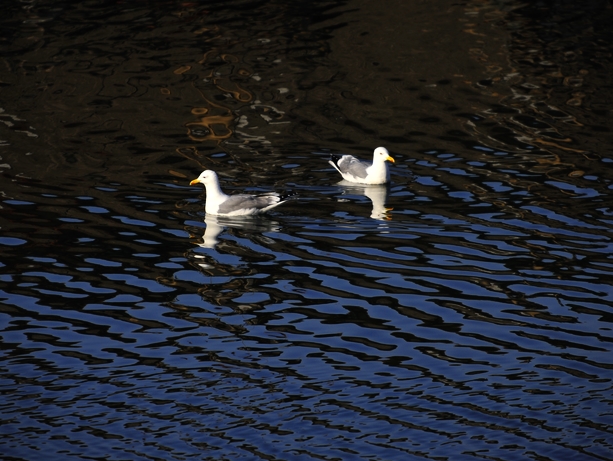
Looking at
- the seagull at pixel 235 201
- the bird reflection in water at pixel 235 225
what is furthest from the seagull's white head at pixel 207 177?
the bird reflection in water at pixel 235 225

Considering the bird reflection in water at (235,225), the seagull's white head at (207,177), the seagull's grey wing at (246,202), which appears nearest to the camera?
the bird reflection in water at (235,225)

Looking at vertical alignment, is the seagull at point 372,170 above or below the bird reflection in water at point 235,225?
above

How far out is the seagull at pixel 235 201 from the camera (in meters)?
17.0

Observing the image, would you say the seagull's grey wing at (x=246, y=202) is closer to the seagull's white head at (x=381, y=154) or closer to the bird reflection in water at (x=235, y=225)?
the bird reflection in water at (x=235, y=225)

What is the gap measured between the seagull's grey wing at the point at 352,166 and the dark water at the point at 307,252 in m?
0.33

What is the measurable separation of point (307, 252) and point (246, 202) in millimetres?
2238

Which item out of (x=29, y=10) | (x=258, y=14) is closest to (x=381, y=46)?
(x=258, y=14)

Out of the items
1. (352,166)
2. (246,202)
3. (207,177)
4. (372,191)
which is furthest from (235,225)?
(352,166)

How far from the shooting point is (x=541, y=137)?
21391mm

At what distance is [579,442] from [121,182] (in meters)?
11.0

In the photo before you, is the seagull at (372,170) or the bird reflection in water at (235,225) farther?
the seagull at (372,170)

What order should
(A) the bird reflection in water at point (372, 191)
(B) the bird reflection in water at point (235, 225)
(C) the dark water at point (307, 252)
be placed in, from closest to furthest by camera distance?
(C) the dark water at point (307, 252)
(B) the bird reflection in water at point (235, 225)
(A) the bird reflection in water at point (372, 191)

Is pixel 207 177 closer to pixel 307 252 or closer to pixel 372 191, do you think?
pixel 307 252

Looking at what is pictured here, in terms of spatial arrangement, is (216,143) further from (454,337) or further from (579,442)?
(579,442)
